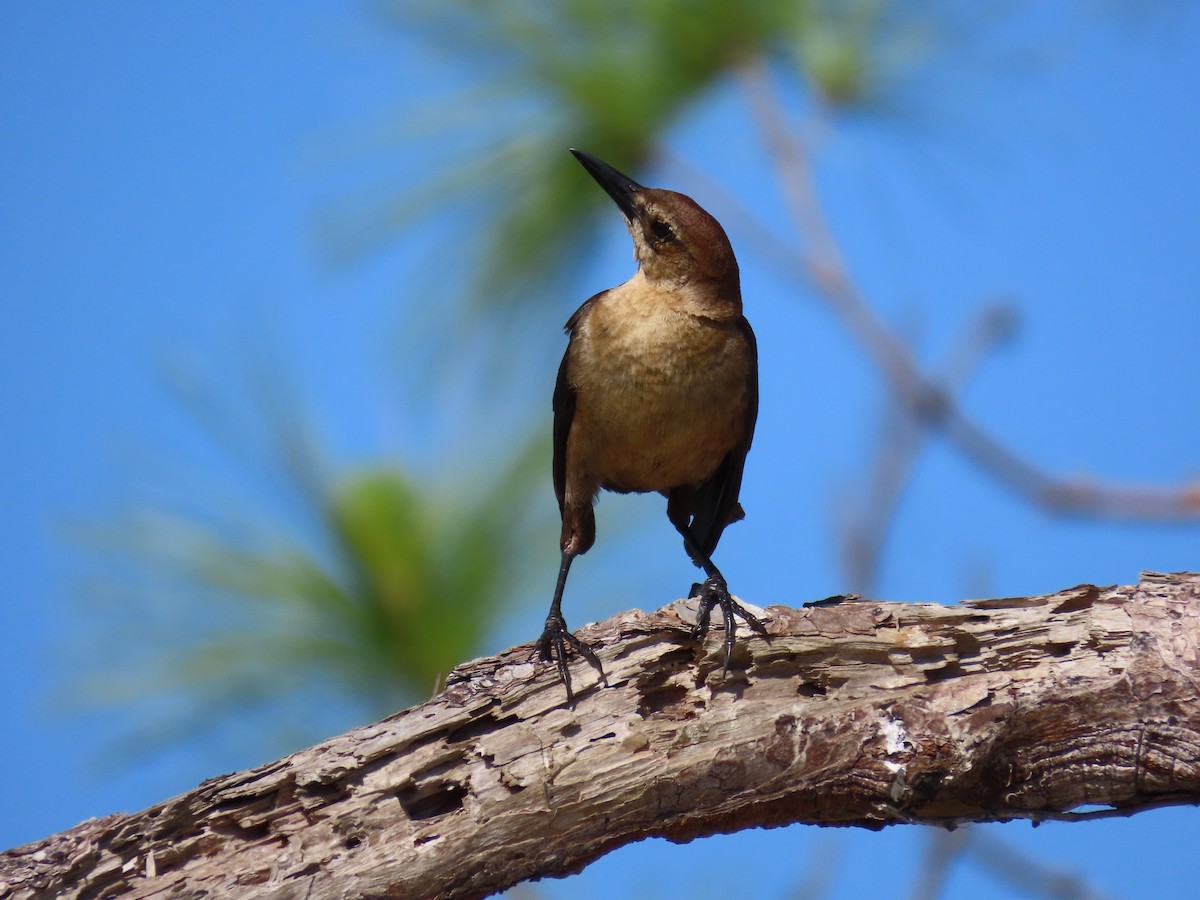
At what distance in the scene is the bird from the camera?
377cm

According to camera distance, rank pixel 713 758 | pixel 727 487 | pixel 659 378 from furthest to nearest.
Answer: pixel 727 487 < pixel 659 378 < pixel 713 758

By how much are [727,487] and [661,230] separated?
2.72 ft

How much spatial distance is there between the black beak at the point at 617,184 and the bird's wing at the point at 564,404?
29cm

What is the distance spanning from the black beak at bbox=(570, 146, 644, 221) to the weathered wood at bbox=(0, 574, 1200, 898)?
1.61 m

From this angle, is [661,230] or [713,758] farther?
[661,230]

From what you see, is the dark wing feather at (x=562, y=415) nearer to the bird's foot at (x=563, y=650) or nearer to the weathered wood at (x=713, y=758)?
the bird's foot at (x=563, y=650)

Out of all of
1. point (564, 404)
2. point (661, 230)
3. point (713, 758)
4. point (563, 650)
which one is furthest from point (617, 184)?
point (713, 758)

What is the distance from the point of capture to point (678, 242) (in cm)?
392

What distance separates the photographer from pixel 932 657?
2879 millimetres

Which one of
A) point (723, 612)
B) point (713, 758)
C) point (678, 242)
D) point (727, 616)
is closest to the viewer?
point (713, 758)

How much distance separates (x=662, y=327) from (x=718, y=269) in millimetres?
270

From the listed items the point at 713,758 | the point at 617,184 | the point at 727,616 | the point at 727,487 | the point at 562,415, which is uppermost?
the point at 617,184

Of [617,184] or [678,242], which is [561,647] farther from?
[617,184]

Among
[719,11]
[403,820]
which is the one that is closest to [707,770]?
[403,820]
